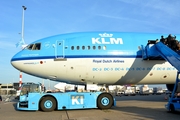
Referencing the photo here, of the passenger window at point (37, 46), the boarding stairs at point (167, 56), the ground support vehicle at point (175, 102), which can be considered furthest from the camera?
the passenger window at point (37, 46)

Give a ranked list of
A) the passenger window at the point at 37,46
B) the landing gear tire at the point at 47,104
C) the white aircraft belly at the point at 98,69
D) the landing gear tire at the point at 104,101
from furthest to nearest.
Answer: the passenger window at the point at 37,46
the white aircraft belly at the point at 98,69
the landing gear tire at the point at 104,101
the landing gear tire at the point at 47,104

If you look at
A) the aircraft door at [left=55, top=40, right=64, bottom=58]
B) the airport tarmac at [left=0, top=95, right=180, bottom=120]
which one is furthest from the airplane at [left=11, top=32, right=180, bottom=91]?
the airport tarmac at [left=0, top=95, right=180, bottom=120]

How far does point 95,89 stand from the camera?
55.5 feet

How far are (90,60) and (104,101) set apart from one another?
314 centimetres

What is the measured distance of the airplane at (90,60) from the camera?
52.3 feet

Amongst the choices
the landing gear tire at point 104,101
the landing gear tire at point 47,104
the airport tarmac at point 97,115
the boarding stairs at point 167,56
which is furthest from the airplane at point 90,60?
the airport tarmac at point 97,115

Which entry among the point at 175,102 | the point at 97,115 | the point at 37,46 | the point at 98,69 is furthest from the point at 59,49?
the point at 175,102

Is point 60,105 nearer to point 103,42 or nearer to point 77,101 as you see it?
point 77,101

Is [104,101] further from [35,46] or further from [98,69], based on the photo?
[35,46]

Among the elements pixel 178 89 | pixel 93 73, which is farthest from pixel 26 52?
pixel 178 89

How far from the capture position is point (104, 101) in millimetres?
15828

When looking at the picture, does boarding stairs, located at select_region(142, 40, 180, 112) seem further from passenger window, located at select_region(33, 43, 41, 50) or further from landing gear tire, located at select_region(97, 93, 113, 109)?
passenger window, located at select_region(33, 43, 41, 50)

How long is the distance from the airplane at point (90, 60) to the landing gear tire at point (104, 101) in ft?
4.46

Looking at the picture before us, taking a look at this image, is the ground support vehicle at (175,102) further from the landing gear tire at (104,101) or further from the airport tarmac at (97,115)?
the landing gear tire at (104,101)
